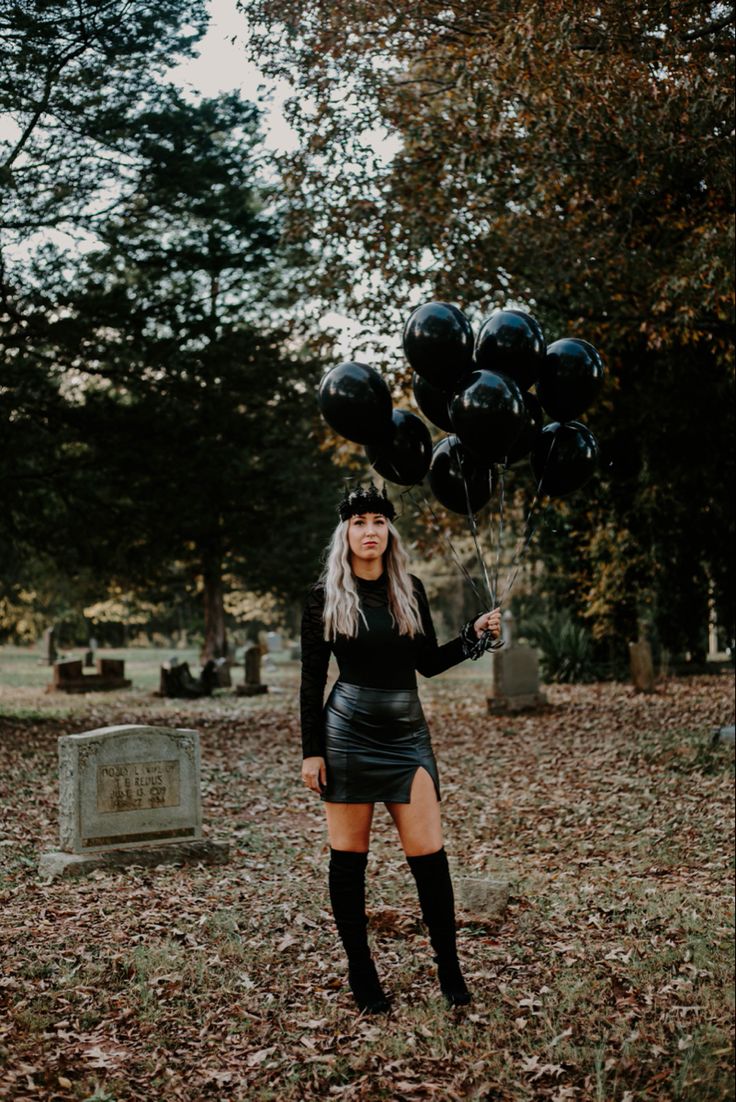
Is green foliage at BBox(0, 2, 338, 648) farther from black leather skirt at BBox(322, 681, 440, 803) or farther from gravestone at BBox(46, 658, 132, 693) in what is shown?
black leather skirt at BBox(322, 681, 440, 803)

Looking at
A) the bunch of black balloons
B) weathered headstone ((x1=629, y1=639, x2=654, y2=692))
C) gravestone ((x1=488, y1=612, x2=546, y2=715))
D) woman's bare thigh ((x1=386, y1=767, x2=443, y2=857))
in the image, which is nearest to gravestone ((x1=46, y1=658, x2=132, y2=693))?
gravestone ((x1=488, y1=612, x2=546, y2=715))

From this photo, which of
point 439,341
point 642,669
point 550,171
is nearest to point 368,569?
point 439,341

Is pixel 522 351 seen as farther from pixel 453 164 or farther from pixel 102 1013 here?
pixel 453 164

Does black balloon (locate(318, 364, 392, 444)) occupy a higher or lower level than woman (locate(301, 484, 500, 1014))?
higher

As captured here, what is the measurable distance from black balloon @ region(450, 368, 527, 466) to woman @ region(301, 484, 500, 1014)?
0.79 meters

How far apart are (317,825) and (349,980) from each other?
4.47 m

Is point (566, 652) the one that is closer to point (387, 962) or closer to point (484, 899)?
point (484, 899)

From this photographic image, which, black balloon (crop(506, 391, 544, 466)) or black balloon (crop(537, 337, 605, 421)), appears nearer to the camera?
black balloon (crop(537, 337, 605, 421))

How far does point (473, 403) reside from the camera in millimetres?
5293

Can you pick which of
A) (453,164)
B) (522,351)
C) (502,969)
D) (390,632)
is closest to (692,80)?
(453,164)

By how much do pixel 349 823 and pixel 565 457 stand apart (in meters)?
2.41

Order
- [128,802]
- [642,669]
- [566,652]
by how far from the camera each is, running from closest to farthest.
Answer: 1. [128,802]
2. [642,669]
3. [566,652]

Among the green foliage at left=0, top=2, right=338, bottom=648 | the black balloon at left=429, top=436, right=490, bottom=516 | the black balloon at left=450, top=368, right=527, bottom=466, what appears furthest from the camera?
the green foliage at left=0, top=2, right=338, bottom=648

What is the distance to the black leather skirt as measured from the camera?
4555mm
